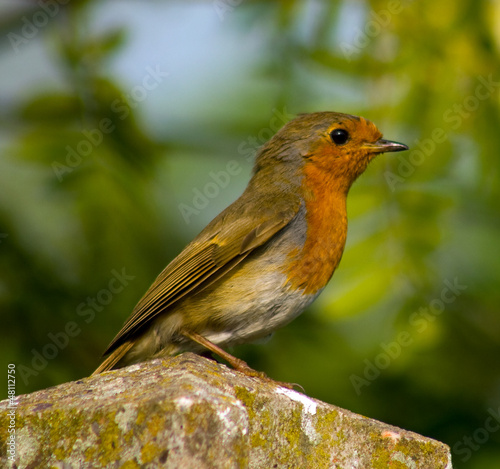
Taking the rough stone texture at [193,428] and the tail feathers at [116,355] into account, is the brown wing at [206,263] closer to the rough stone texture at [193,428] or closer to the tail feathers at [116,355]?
the tail feathers at [116,355]

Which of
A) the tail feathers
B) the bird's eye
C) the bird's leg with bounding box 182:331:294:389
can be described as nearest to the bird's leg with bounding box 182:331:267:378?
the bird's leg with bounding box 182:331:294:389

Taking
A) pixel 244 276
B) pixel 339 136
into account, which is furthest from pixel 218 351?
pixel 339 136

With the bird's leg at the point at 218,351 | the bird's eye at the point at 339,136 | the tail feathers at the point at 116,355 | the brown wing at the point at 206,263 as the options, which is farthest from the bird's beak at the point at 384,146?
the tail feathers at the point at 116,355

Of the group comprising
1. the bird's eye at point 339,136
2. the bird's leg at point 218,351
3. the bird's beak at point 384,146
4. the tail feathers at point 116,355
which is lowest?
the tail feathers at point 116,355

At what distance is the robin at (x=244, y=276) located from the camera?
3.58 metres

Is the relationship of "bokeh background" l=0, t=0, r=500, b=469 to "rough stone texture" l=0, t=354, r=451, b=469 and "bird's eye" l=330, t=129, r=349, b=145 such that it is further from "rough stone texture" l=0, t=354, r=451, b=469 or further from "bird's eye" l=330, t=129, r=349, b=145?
"rough stone texture" l=0, t=354, r=451, b=469

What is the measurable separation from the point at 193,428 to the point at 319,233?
2.07 m

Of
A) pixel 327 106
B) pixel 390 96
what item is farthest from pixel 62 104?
pixel 390 96

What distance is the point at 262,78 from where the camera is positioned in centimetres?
443

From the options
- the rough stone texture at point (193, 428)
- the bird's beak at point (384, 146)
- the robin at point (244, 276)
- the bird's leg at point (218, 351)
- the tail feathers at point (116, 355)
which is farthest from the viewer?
the bird's beak at point (384, 146)

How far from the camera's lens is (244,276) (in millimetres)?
3656

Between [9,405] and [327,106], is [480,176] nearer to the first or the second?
[327,106]

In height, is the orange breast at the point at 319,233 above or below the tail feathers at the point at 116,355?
above

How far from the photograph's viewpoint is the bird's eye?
433 centimetres
